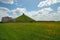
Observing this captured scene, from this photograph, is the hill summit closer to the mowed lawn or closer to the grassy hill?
the grassy hill

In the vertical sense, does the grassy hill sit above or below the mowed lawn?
A: above

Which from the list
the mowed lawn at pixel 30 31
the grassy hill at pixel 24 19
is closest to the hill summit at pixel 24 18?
the grassy hill at pixel 24 19

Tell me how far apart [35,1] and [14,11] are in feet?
2.05

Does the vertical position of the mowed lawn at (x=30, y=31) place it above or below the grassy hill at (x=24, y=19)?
below

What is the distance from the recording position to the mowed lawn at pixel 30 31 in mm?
4093

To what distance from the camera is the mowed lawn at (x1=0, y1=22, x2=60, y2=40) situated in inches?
A: 161

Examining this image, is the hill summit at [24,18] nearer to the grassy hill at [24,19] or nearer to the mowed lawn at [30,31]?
the grassy hill at [24,19]

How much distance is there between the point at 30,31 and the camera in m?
4.20

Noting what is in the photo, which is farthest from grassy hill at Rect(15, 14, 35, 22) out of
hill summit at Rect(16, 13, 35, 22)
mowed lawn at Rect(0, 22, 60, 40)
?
mowed lawn at Rect(0, 22, 60, 40)

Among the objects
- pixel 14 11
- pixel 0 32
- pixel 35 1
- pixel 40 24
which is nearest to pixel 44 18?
pixel 40 24

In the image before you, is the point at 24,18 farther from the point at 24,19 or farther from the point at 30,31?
the point at 30,31

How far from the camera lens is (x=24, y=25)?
170 inches

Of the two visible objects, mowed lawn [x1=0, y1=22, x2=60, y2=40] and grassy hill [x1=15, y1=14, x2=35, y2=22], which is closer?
mowed lawn [x1=0, y1=22, x2=60, y2=40]

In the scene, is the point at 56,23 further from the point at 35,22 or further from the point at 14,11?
the point at 14,11
